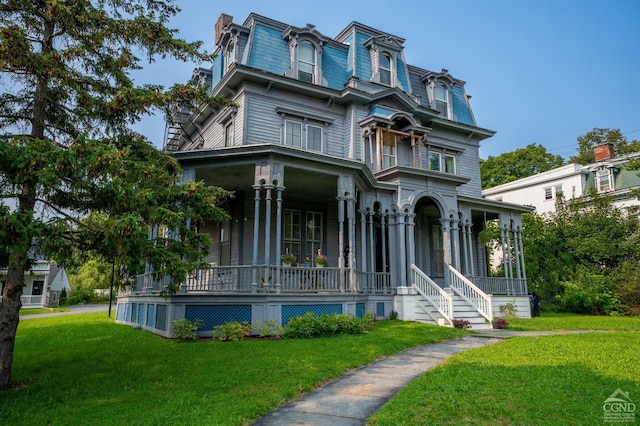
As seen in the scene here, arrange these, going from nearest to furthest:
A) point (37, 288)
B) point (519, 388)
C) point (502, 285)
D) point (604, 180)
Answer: point (519, 388) → point (502, 285) → point (604, 180) → point (37, 288)

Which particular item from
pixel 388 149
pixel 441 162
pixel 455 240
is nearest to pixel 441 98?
pixel 441 162

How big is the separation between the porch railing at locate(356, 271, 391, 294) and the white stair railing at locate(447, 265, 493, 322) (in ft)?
7.57

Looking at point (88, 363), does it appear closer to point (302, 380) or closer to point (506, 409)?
point (302, 380)

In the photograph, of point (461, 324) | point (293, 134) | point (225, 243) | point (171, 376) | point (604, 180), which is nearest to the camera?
point (171, 376)

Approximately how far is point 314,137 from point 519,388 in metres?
12.5

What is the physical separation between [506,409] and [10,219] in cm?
622

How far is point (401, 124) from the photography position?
17719 mm

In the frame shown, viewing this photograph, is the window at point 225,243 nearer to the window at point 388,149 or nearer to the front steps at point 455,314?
the window at point 388,149

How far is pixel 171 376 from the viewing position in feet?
22.2

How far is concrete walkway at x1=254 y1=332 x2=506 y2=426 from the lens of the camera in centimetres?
485

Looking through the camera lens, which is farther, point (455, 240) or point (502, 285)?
point (502, 285)

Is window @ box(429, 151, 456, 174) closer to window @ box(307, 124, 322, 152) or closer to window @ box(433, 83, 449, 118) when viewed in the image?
window @ box(433, 83, 449, 118)

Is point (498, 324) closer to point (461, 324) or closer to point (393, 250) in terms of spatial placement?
point (461, 324)

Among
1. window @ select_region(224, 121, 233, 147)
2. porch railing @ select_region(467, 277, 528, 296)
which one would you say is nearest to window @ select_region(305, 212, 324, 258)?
window @ select_region(224, 121, 233, 147)
